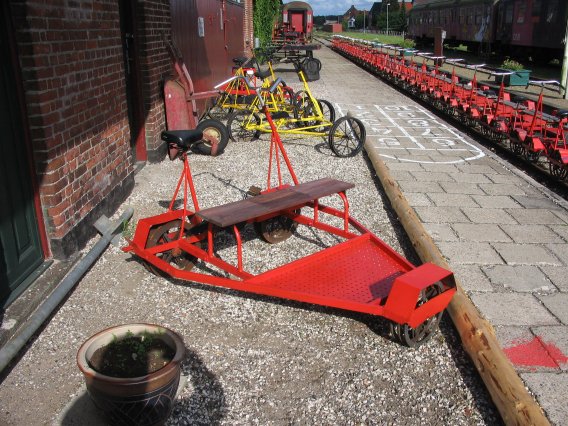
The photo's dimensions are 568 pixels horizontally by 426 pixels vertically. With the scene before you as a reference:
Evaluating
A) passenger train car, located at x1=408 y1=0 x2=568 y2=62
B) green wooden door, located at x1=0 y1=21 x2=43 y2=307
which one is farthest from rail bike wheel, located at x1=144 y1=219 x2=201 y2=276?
passenger train car, located at x1=408 y1=0 x2=568 y2=62

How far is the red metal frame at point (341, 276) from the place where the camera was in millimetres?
3262

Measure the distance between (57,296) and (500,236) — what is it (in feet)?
12.9

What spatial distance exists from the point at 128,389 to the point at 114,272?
210 centimetres

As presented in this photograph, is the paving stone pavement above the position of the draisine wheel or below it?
below

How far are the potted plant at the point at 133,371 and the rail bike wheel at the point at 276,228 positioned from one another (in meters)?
2.23

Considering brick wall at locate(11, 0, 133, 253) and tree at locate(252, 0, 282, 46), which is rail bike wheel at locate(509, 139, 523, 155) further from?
tree at locate(252, 0, 282, 46)

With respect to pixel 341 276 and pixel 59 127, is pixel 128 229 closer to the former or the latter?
pixel 59 127

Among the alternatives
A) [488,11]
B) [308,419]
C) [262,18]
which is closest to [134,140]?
[308,419]

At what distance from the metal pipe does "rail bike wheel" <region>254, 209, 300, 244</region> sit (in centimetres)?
132

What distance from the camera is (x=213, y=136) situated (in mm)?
8289

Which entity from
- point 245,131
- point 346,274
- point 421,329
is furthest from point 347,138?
point 421,329

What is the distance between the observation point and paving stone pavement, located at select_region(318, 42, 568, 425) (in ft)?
11.3

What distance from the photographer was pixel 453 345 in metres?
3.54

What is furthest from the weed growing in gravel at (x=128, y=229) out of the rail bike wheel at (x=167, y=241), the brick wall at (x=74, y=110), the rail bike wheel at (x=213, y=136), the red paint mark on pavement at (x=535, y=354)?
the red paint mark on pavement at (x=535, y=354)
